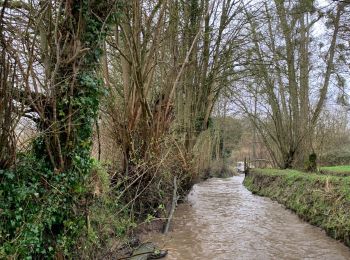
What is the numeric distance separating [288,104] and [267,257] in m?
14.0

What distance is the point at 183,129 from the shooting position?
1399cm

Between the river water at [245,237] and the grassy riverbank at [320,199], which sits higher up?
the grassy riverbank at [320,199]

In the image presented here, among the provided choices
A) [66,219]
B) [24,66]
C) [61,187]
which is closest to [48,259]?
[66,219]

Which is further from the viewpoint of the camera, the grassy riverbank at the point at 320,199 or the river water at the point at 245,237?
the grassy riverbank at the point at 320,199

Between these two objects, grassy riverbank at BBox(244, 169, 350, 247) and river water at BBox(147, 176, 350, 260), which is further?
grassy riverbank at BBox(244, 169, 350, 247)

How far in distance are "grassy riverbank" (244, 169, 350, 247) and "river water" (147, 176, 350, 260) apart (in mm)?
259

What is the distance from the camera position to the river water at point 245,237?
7.04 meters

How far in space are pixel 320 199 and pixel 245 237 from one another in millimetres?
2676

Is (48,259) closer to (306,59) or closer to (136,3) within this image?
(136,3)

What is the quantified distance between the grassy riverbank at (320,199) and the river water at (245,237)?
259 mm

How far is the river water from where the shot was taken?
7.04 metres

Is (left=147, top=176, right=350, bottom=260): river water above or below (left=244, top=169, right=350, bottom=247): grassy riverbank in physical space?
below

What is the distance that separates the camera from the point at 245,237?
8.51m

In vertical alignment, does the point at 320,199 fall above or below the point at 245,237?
above
